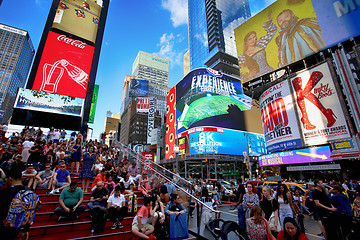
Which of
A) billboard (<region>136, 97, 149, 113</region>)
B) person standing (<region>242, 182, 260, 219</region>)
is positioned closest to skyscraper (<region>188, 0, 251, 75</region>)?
billboard (<region>136, 97, 149, 113</region>)

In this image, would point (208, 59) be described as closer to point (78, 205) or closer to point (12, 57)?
point (78, 205)

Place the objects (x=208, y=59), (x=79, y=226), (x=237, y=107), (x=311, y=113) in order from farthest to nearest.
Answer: (x=208, y=59), (x=237, y=107), (x=311, y=113), (x=79, y=226)

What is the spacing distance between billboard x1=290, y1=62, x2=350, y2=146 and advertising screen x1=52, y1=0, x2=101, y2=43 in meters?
28.8

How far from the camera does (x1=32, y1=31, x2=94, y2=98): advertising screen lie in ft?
54.1

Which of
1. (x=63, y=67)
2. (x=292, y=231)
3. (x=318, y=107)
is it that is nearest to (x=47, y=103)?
(x=63, y=67)

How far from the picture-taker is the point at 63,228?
4.76 m

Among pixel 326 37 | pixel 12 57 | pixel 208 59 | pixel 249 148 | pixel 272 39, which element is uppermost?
pixel 12 57

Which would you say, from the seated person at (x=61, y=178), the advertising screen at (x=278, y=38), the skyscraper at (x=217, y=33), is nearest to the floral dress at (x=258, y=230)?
the seated person at (x=61, y=178)

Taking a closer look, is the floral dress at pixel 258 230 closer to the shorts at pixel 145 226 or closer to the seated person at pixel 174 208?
the seated person at pixel 174 208

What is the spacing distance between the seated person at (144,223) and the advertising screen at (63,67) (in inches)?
654

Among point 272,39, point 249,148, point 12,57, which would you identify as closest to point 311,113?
point 272,39

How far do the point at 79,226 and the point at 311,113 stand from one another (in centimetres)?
2775

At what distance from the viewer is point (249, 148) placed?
48.8 meters

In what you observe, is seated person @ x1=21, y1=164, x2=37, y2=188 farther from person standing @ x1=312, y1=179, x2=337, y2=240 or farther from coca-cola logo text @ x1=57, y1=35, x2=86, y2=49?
coca-cola logo text @ x1=57, y1=35, x2=86, y2=49
